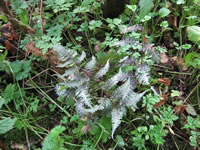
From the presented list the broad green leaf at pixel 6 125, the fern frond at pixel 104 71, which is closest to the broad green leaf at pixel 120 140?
the fern frond at pixel 104 71

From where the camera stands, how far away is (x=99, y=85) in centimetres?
144

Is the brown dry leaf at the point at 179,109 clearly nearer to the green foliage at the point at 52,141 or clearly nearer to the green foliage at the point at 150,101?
the green foliage at the point at 150,101

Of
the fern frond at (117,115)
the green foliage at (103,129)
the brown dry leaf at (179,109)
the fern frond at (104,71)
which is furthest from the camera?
the brown dry leaf at (179,109)

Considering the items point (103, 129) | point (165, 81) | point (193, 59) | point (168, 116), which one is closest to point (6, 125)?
point (103, 129)

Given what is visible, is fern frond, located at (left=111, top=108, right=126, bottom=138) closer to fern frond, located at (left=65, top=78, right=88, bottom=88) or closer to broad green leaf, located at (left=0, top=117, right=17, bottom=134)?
fern frond, located at (left=65, top=78, right=88, bottom=88)

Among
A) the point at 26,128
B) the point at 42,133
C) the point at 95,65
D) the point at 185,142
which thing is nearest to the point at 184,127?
the point at 185,142

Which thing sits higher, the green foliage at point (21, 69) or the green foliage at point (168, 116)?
the green foliage at point (21, 69)

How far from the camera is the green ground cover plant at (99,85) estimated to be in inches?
48.9

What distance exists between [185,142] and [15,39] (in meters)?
1.74

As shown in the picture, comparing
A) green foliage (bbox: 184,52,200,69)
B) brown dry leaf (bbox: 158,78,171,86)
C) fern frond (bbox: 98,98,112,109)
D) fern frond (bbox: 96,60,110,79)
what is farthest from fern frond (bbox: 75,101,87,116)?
green foliage (bbox: 184,52,200,69)

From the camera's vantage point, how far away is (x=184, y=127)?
1417 mm

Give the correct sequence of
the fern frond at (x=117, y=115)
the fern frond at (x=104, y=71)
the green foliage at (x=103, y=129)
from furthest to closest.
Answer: the green foliage at (x=103, y=129)
the fern frond at (x=104, y=71)
the fern frond at (x=117, y=115)

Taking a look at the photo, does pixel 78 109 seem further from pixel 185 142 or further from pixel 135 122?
pixel 185 142

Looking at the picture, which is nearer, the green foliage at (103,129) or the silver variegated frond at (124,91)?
the silver variegated frond at (124,91)
